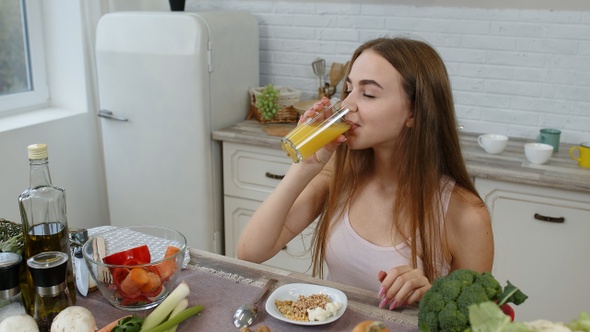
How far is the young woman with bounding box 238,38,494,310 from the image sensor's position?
4.88 ft

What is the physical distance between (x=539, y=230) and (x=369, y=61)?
1.20 metres

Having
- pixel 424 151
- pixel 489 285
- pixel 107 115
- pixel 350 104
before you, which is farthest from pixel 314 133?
pixel 107 115

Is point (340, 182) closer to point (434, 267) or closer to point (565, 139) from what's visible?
point (434, 267)

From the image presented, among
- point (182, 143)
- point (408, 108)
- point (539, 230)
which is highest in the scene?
point (408, 108)

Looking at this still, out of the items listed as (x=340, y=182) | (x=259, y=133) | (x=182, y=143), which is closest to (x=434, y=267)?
(x=340, y=182)

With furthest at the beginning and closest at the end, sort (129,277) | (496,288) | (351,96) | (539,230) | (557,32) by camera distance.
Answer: (557,32), (539,230), (351,96), (129,277), (496,288)

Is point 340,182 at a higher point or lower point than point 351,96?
lower

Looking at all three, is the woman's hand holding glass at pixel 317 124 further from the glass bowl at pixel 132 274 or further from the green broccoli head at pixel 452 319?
the green broccoli head at pixel 452 319

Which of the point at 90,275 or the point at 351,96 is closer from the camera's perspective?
the point at 90,275

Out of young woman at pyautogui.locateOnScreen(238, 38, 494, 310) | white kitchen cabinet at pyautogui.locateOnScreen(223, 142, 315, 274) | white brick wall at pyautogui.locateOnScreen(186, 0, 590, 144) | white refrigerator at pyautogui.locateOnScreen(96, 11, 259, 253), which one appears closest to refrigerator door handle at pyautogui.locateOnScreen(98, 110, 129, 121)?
white refrigerator at pyautogui.locateOnScreen(96, 11, 259, 253)

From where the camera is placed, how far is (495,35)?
272 centimetres

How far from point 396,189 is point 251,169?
4.19 feet

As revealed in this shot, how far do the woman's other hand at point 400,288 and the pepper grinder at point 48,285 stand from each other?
0.63m

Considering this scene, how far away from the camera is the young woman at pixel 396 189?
1486 millimetres
